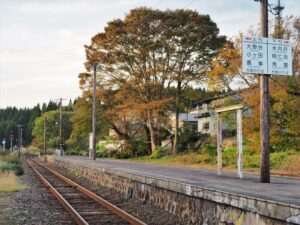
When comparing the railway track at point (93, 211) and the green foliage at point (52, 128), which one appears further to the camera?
the green foliage at point (52, 128)

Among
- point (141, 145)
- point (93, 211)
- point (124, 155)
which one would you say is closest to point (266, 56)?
point (93, 211)

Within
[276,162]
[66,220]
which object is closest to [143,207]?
[66,220]

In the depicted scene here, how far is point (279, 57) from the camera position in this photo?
14391mm

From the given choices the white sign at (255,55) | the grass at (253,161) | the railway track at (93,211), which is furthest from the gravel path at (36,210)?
the grass at (253,161)

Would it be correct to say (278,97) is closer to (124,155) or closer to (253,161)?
(253,161)

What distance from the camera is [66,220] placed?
12.0m

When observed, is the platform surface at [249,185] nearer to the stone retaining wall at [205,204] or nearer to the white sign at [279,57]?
the stone retaining wall at [205,204]

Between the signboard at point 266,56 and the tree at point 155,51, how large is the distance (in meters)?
26.8

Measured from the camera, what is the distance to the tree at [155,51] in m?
41.3

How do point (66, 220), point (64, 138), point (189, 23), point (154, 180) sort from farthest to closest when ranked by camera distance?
point (64, 138) → point (189, 23) → point (154, 180) → point (66, 220)

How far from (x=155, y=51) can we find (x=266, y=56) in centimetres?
2815

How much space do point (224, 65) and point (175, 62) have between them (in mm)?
11773

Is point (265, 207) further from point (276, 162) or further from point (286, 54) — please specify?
point (276, 162)

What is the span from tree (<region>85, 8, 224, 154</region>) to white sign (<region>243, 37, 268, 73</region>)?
88.5 ft
